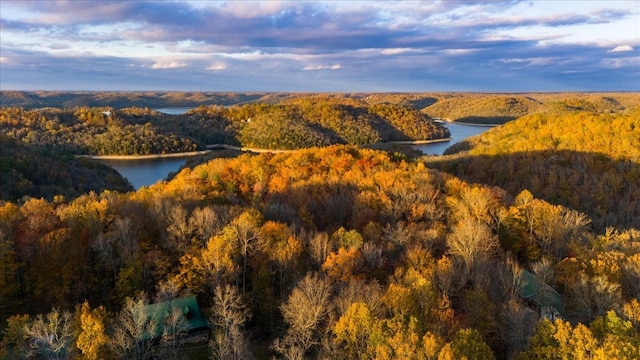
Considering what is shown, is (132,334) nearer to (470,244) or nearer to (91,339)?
(91,339)

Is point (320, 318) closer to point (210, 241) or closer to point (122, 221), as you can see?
point (210, 241)

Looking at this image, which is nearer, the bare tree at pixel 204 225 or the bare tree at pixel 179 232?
the bare tree at pixel 179 232

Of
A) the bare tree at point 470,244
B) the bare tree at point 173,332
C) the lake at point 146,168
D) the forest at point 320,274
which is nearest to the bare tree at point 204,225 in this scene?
the forest at point 320,274

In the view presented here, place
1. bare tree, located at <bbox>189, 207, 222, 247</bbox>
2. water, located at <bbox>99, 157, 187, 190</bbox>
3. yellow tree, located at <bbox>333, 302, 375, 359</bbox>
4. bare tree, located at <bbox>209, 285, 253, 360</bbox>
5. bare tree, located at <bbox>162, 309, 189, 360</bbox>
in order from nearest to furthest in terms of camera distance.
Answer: yellow tree, located at <bbox>333, 302, 375, 359</bbox>
bare tree, located at <bbox>209, 285, 253, 360</bbox>
bare tree, located at <bbox>162, 309, 189, 360</bbox>
bare tree, located at <bbox>189, 207, 222, 247</bbox>
water, located at <bbox>99, 157, 187, 190</bbox>

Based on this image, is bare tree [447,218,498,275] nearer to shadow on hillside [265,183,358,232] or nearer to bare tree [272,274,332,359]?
bare tree [272,274,332,359]

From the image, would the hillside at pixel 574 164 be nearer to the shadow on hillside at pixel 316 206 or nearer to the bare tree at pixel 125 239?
the shadow on hillside at pixel 316 206

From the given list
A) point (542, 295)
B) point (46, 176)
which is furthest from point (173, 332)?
point (46, 176)

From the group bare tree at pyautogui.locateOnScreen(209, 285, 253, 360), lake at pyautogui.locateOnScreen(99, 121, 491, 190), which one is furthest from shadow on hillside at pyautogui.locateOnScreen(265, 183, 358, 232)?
lake at pyautogui.locateOnScreen(99, 121, 491, 190)
